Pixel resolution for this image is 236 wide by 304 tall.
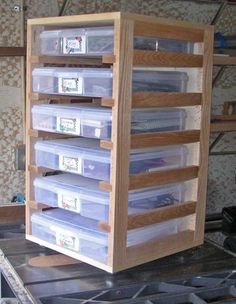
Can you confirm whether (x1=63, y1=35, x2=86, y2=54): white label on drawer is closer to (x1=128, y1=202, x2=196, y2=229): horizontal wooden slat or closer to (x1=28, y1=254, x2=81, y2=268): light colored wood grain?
(x1=128, y1=202, x2=196, y2=229): horizontal wooden slat

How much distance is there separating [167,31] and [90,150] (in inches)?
15.5

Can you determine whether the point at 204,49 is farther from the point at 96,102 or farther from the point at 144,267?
the point at 144,267

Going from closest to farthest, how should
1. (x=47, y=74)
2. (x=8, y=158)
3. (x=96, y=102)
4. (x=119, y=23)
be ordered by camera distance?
(x=119, y=23)
(x=47, y=74)
(x=96, y=102)
(x=8, y=158)

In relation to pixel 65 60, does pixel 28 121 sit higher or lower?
lower

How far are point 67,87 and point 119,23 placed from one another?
260 millimetres

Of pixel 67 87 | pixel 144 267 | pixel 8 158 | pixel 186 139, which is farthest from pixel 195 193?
pixel 8 158

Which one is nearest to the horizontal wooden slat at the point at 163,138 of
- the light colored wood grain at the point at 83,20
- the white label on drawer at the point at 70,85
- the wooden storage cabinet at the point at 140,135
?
the wooden storage cabinet at the point at 140,135

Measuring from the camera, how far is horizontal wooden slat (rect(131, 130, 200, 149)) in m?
1.40

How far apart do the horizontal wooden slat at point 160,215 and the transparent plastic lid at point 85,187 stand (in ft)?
0.16

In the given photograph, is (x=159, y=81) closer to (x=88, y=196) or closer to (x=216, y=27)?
(x=88, y=196)

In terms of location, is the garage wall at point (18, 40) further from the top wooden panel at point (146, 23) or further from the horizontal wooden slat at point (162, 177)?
the horizontal wooden slat at point (162, 177)

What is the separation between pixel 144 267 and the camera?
4.92ft

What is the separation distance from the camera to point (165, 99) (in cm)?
145

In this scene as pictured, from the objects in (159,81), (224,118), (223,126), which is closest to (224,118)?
(224,118)
